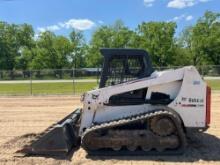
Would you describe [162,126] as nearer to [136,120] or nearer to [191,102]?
[136,120]

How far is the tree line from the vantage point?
2648 inches

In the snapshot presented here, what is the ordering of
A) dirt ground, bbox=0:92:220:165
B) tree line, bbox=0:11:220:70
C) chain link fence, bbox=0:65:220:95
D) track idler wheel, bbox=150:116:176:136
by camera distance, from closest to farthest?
dirt ground, bbox=0:92:220:165 < track idler wheel, bbox=150:116:176:136 < chain link fence, bbox=0:65:220:95 < tree line, bbox=0:11:220:70

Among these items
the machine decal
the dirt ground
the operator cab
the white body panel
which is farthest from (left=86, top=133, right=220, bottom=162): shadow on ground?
the operator cab

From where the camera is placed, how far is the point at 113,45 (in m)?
70.8

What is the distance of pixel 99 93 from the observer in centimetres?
942

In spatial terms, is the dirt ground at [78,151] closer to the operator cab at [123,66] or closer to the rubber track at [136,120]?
the rubber track at [136,120]

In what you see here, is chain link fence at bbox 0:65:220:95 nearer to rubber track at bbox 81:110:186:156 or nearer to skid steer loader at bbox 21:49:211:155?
skid steer loader at bbox 21:49:211:155

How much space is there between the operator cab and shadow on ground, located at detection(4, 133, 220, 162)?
5.82 ft

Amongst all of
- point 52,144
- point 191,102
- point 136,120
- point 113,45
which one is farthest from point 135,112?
point 113,45

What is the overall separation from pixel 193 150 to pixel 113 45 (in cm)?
6174

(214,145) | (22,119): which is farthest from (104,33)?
(214,145)

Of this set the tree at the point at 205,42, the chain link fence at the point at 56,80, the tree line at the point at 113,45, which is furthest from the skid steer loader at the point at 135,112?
the tree at the point at 205,42

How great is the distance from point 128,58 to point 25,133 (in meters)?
4.33

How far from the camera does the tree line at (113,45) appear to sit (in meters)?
67.2
